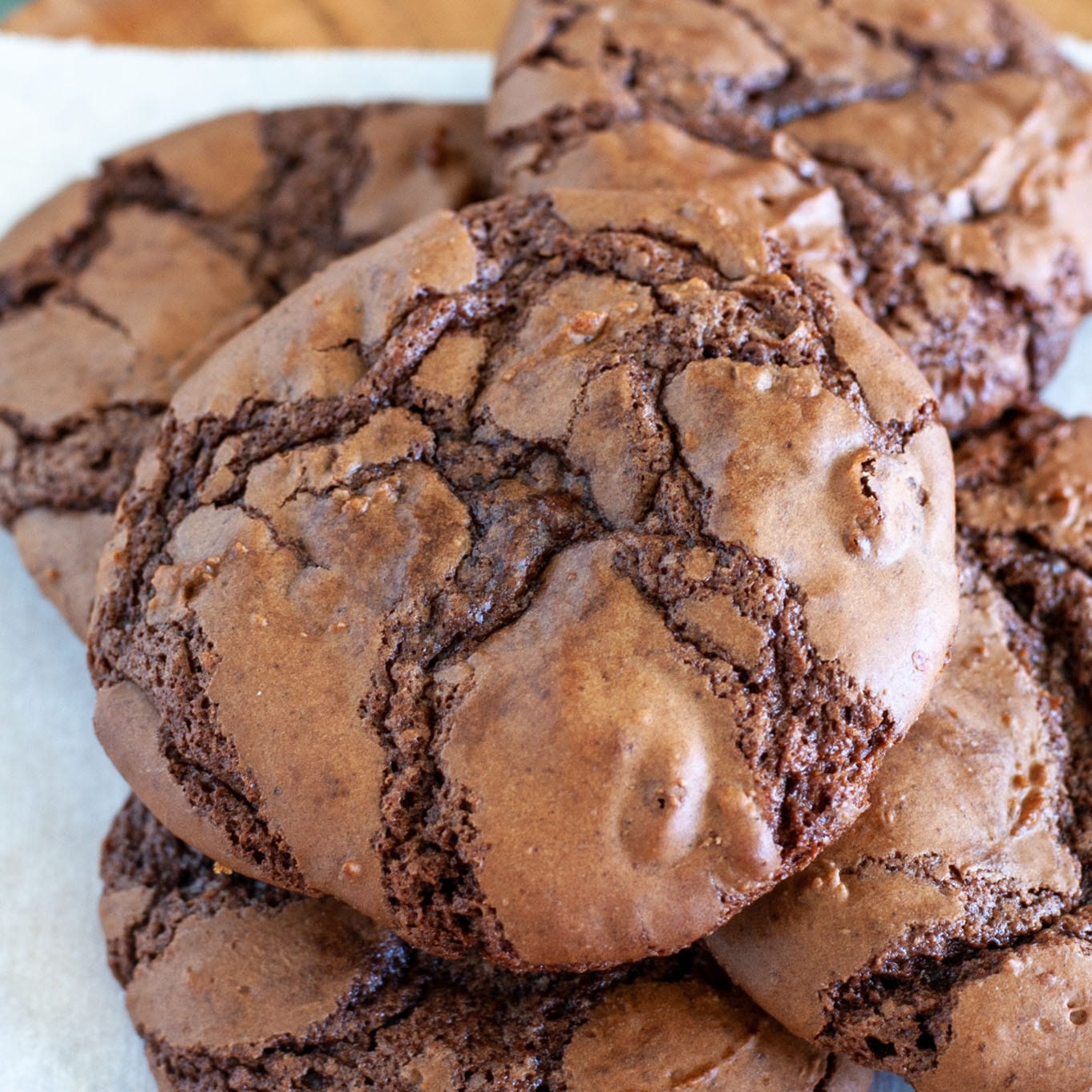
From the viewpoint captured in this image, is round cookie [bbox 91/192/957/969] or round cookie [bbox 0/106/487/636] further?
round cookie [bbox 0/106/487/636]

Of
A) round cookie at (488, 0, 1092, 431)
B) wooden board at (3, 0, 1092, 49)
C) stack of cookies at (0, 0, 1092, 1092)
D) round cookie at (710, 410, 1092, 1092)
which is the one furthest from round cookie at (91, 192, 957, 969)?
wooden board at (3, 0, 1092, 49)

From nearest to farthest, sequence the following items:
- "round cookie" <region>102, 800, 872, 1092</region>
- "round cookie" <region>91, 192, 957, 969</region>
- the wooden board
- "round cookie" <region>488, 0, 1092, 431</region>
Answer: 1. "round cookie" <region>91, 192, 957, 969</region>
2. "round cookie" <region>102, 800, 872, 1092</region>
3. "round cookie" <region>488, 0, 1092, 431</region>
4. the wooden board

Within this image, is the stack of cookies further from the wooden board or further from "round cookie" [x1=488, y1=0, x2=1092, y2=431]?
the wooden board

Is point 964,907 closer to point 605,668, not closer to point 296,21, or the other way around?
point 605,668

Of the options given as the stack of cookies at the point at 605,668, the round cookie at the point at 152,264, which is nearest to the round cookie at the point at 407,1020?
the stack of cookies at the point at 605,668

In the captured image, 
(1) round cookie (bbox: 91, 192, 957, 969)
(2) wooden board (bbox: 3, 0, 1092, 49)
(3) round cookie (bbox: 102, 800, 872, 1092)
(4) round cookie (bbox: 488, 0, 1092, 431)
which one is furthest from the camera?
(2) wooden board (bbox: 3, 0, 1092, 49)

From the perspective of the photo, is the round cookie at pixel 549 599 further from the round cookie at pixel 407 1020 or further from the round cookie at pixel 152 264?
the round cookie at pixel 152 264

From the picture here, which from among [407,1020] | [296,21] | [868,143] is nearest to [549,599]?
[407,1020]
